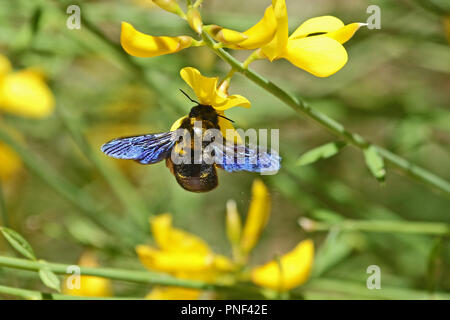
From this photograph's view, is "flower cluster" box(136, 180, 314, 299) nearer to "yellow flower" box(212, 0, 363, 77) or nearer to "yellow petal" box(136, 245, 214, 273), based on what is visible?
"yellow petal" box(136, 245, 214, 273)

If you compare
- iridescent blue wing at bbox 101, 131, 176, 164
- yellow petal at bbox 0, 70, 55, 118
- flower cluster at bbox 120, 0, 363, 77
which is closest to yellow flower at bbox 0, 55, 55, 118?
yellow petal at bbox 0, 70, 55, 118

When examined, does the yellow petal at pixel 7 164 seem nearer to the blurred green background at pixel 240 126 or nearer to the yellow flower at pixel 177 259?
the blurred green background at pixel 240 126

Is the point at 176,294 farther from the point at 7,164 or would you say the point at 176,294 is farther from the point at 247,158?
the point at 7,164

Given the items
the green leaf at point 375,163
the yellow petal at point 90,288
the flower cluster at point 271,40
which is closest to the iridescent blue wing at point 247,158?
the flower cluster at point 271,40

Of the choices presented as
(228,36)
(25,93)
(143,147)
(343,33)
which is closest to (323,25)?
(343,33)
